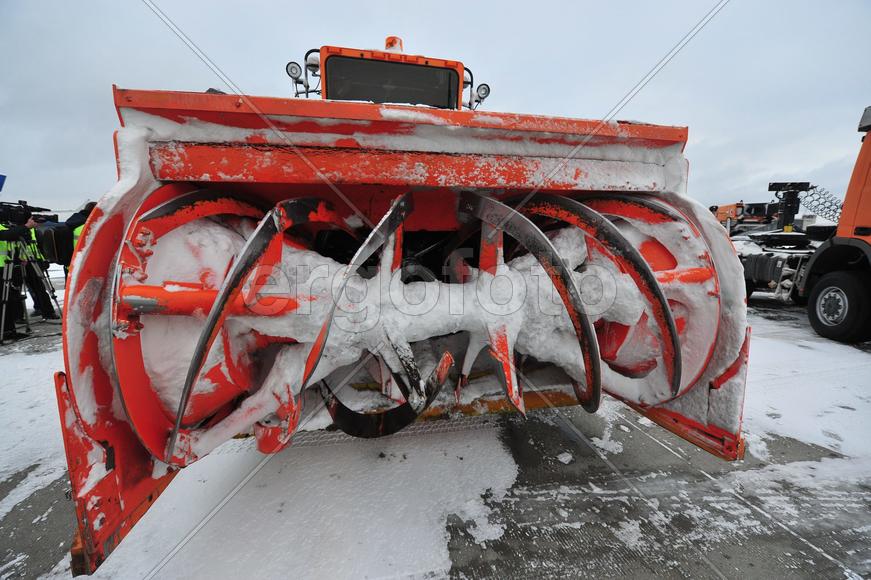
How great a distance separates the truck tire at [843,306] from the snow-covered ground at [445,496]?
2308mm

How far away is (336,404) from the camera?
59.2 inches

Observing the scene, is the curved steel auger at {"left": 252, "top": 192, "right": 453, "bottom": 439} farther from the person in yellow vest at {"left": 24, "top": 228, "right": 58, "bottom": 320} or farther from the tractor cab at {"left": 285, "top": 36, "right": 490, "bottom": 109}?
the person in yellow vest at {"left": 24, "top": 228, "right": 58, "bottom": 320}

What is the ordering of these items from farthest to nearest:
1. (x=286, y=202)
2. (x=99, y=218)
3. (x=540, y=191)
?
1. (x=540, y=191)
2. (x=286, y=202)
3. (x=99, y=218)

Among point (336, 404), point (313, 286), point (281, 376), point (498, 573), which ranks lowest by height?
point (498, 573)

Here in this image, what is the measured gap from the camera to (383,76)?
114 inches

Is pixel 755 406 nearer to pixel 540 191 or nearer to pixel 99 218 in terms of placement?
pixel 540 191

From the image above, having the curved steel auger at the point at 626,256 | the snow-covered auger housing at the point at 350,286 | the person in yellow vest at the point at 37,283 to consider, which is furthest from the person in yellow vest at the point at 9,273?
the curved steel auger at the point at 626,256

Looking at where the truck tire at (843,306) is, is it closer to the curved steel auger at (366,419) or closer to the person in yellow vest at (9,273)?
the curved steel auger at (366,419)

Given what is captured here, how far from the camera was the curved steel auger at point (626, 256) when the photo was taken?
1.20 metres

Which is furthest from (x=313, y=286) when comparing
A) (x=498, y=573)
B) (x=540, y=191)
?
(x=498, y=573)

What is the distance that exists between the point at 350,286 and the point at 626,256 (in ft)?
2.97

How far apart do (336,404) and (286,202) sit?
2.70ft

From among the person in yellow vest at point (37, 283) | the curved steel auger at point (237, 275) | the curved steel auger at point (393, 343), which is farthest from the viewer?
the person in yellow vest at point (37, 283)

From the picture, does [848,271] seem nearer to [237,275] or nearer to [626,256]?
[626,256]
